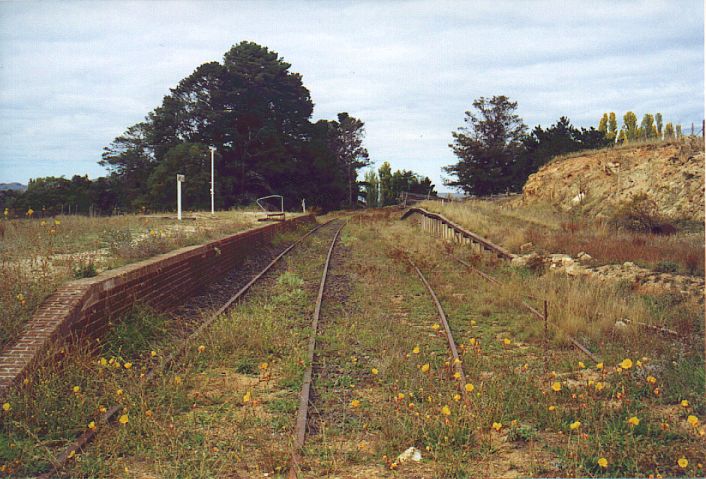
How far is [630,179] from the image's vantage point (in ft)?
79.6

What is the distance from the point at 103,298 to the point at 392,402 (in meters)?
3.83

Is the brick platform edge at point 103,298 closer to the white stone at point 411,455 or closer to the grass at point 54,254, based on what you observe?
the grass at point 54,254

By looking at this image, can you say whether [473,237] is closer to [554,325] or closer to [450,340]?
[554,325]

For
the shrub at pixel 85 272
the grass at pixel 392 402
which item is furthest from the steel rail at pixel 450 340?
the shrub at pixel 85 272

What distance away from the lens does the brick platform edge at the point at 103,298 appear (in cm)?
553

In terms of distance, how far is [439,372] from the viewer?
6332 mm

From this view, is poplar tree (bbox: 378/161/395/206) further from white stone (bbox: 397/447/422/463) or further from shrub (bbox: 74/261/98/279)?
white stone (bbox: 397/447/422/463)

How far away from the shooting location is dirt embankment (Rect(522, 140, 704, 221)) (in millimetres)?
21292

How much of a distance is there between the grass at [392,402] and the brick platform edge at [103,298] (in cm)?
29

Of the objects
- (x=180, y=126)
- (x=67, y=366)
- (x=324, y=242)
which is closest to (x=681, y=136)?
(x=324, y=242)

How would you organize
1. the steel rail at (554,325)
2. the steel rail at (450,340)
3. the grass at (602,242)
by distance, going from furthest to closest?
1. the grass at (602,242)
2. the steel rail at (554,325)
3. the steel rail at (450,340)

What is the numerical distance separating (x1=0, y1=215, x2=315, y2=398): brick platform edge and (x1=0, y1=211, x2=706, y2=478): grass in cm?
29

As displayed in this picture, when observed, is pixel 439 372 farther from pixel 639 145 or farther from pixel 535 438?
pixel 639 145

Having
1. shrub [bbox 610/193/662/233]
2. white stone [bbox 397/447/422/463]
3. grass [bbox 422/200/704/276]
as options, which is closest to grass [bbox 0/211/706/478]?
white stone [bbox 397/447/422/463]
